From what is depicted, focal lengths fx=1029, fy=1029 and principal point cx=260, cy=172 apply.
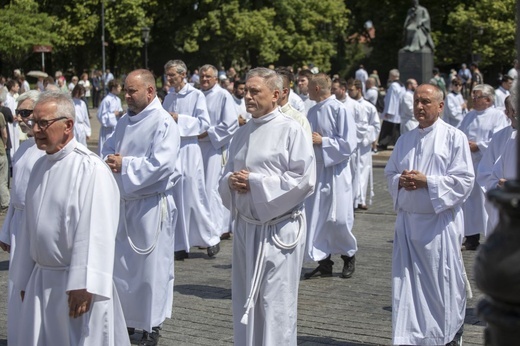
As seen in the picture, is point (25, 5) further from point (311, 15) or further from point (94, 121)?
point (94, 121)

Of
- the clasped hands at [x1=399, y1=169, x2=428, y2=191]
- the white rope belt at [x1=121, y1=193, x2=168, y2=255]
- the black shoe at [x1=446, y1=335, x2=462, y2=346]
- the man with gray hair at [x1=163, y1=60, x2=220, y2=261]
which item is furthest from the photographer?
the man with gray hair at [x1=163, y1=60, x2=220, y2=261]

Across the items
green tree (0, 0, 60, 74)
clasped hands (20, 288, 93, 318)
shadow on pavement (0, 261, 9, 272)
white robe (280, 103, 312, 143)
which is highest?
green tree (0, 0, 60, 74)

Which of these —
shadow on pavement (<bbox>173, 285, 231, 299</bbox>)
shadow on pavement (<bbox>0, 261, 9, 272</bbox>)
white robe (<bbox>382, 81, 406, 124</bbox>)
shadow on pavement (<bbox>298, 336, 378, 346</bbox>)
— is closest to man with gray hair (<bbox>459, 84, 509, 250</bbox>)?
shadow on pavement (<bbox>173, 285, 231, 299</bbox>)

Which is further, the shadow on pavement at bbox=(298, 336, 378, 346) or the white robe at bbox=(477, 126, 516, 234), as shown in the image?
the shadow on pavement at bbox=(298, 336, 378, 346)

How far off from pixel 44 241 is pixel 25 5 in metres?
48.0

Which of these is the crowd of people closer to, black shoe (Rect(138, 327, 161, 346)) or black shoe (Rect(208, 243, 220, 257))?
black shoe (Rect(138, 327, 161, 346))

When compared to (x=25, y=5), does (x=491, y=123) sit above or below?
below

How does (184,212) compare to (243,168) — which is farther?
(184,212)

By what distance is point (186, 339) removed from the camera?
25.1ft

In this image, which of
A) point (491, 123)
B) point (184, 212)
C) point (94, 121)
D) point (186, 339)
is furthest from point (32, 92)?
point (94, 121)

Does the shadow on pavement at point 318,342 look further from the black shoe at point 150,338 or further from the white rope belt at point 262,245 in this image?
the white rope belt at point 262,245

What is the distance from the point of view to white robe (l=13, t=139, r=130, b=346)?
5.16 m

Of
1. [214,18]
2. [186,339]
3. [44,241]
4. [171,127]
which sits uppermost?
[214,18]

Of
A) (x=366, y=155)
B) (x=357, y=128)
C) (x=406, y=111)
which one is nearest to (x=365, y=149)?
(x=366, y=155)
